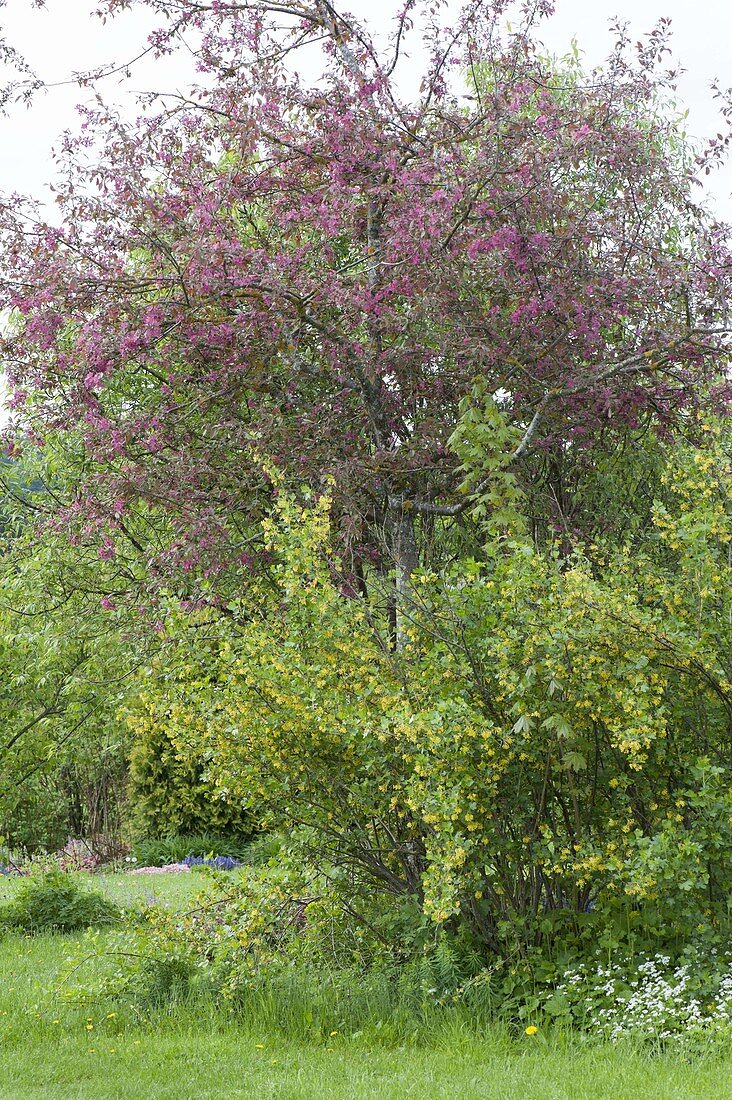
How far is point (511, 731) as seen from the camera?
4.85 m

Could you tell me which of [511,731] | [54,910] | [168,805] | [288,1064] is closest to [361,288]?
[511,731]

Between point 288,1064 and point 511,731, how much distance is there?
1629mm

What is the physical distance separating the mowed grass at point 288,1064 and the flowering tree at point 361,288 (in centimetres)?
238

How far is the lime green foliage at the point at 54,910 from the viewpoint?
8281mm

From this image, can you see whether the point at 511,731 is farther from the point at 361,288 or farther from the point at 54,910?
the point at 54,910

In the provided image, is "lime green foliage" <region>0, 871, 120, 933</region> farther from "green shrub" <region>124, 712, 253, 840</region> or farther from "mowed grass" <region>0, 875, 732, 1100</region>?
"green shrub" <region>124, 712, 253, 840</region>

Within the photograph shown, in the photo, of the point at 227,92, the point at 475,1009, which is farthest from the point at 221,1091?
the point at 227,92

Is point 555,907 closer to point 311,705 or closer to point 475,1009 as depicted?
point 475,1009

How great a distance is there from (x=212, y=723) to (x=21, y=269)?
3.41 meters

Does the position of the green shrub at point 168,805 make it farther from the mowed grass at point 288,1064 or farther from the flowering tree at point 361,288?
the mowed grass at point 288,1064

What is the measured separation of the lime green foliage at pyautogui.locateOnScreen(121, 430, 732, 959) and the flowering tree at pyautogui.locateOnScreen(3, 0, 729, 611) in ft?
3.61

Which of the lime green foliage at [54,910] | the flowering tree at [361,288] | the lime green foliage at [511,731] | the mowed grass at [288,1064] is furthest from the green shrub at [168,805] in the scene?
the lime green foliage at [511,731]

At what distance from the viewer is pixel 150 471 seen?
6.48 meters

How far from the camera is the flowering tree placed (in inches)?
248
